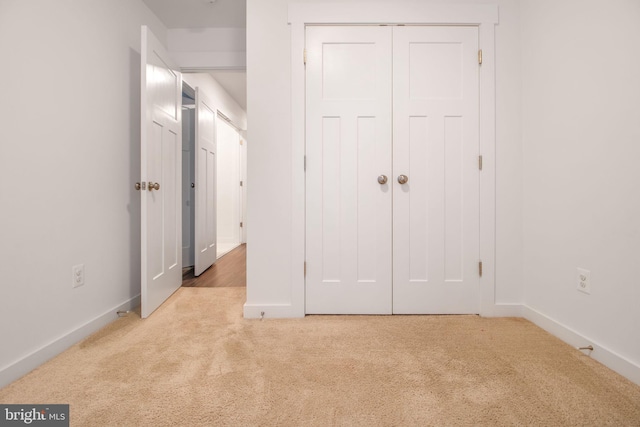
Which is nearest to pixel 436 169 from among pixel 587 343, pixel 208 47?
pixel 587 343

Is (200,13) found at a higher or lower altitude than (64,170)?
higher

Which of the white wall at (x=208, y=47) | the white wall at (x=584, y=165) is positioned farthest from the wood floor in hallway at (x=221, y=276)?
the white wall at (x=584, y=165)

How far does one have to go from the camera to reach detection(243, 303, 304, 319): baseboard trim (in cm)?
194

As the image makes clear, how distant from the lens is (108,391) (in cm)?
117

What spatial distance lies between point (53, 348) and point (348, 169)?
1.87 meters

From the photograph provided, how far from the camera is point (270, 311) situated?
6.39 feet

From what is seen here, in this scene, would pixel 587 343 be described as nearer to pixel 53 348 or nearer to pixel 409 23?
pixel 409 23

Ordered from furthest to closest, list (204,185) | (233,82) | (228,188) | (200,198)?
(228,188), (233,82), (204,185), (200,198)

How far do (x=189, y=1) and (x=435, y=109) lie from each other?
6.85 ft

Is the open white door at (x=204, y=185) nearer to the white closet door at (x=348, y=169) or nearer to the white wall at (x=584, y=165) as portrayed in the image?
the white closet door at (x=348, y=169)

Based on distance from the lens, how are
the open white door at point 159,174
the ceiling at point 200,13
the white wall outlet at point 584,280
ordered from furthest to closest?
the ceiling at point 200,13 → the open white door at point 159,174 → the white wall outlet at point 584,280

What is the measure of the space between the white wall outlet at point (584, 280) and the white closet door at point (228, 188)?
4.34 m

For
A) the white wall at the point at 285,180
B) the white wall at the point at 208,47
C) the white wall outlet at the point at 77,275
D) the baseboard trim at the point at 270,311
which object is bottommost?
the baseboard trim at the point at 270,311

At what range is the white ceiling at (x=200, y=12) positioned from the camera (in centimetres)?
237
